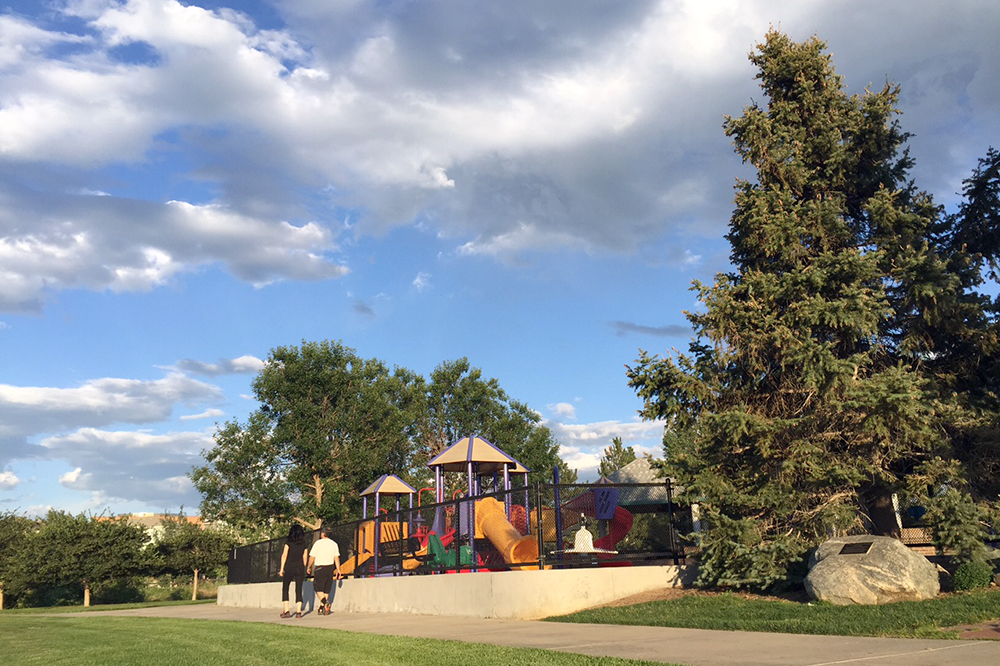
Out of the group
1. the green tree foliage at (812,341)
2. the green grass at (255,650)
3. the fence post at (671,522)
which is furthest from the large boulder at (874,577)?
the green grass at (255,650)

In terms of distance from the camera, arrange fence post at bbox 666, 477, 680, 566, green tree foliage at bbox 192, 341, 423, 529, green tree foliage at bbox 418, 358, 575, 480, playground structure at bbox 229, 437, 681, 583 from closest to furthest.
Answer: playground structure at bbox 229, 437, 681, 583 < fence post at bbox 666, 477, 680, 566 < green tree foliage at bbox 192, 341, 423, 529 < green tree foliage at bbox 418, 358, 575, 480

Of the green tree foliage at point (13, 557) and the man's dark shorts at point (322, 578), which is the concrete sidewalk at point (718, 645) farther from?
the green tree foliage at point (13, 557)

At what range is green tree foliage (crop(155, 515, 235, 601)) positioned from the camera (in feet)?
128

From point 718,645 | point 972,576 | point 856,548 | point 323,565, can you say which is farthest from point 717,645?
point 323,565

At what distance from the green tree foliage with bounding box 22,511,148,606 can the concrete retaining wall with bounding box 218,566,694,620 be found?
26207 mm

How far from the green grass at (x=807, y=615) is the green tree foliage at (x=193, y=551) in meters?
33.0

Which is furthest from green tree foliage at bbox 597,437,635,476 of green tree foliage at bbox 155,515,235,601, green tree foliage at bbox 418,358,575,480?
green tree foliage at bbox 155,515,235,601

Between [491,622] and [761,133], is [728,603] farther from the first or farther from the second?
[761,133]

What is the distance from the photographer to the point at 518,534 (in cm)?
1514

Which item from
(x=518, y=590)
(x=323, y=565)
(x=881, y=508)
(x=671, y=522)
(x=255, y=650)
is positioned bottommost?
(x=255, y=650)

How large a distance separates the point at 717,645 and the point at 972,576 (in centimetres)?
562

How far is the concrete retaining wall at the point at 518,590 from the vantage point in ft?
39.5

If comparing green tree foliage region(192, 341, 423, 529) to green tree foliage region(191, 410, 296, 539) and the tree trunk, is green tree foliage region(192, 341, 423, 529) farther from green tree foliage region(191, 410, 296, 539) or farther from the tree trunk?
the tree trunk

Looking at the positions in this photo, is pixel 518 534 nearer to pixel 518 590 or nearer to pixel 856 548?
pixel 518 590
